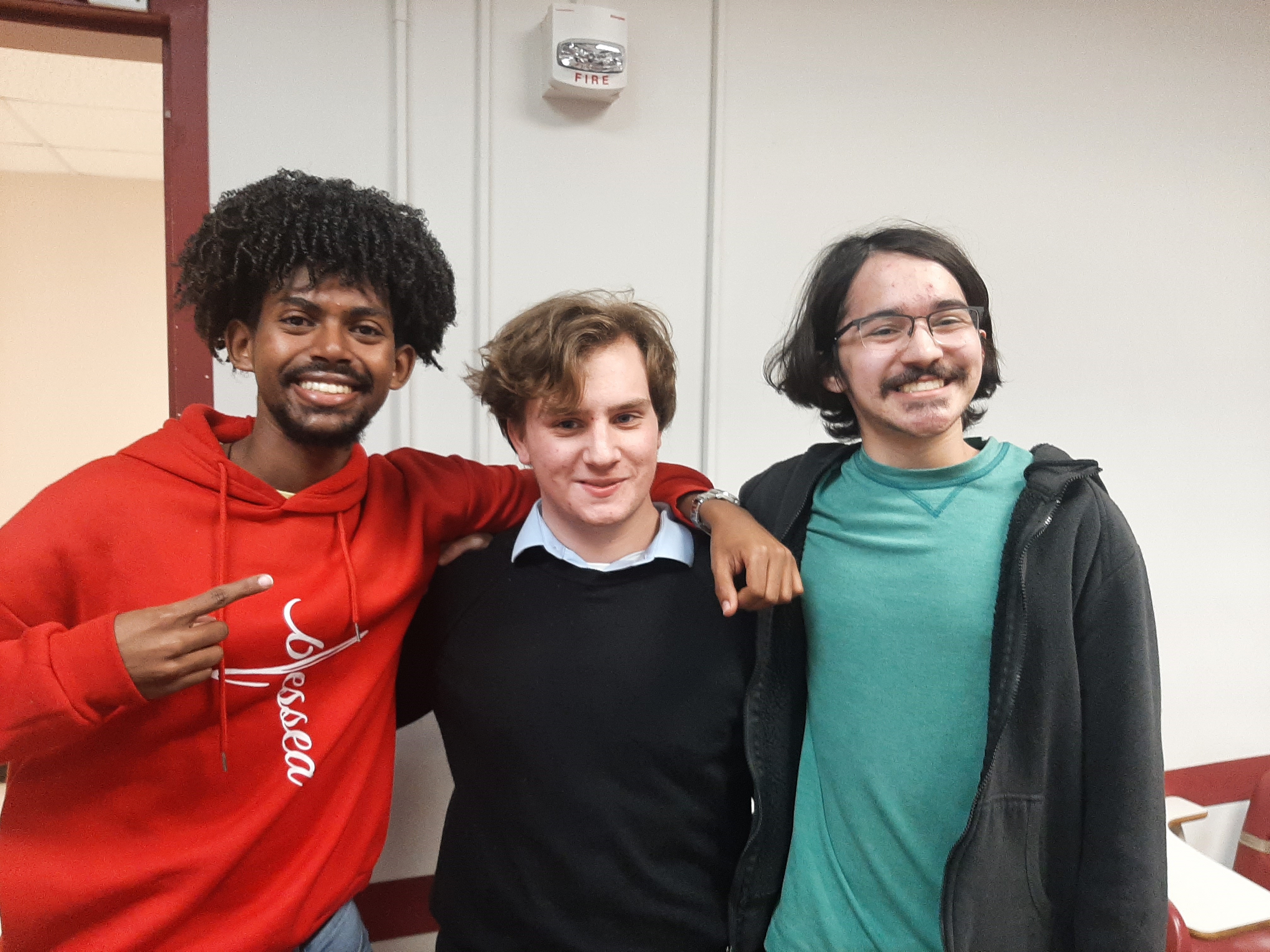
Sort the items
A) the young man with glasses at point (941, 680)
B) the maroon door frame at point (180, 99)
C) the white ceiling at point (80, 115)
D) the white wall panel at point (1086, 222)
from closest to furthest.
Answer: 1. the young man with glasses at point (941, 680)
2. the maroon door frame at point (180, 99)
3. the white wall panel at point (1086, 222)
4. the white ceiling at point (80, 115)

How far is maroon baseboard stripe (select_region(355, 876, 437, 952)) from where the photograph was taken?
1869mm

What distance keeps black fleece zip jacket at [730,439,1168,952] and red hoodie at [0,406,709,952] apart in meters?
0.93

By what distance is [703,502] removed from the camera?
1355 mm

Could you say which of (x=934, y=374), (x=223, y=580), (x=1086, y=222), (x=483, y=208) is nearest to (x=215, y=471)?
(x=223, y=580)

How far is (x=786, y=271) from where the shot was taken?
210 cm

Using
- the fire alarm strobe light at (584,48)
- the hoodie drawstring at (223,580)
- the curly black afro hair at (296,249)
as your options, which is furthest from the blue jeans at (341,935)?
the fire alarm strobe light at (584,48)

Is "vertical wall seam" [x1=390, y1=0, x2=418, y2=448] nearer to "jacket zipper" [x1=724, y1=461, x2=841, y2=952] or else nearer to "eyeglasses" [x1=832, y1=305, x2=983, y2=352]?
"eyeglasses" [x1=832, y1=305, x2=983, y2=352]

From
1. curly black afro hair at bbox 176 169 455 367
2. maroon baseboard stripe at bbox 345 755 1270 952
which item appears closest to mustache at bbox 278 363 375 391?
curly black afro hair at bbox 176 169 455 367

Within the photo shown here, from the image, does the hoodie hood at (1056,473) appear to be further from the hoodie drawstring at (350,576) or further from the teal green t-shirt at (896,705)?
the hoodie drawstring at (350,576)

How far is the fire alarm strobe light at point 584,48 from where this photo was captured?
1767 mm

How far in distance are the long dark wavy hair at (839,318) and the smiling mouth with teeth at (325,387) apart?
0.82 meters

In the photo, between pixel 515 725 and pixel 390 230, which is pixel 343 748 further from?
pixel 390 230

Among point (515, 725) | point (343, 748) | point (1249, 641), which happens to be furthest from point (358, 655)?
point (1249, 641)

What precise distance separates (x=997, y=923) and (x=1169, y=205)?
96.2 inches
